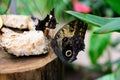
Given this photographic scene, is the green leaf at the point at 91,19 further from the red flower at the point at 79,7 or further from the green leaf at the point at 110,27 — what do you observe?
the red flower at the point at 79,7

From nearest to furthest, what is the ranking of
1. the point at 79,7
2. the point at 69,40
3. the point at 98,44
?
the point at 69,40
the point at 98,44
the point at 79,7

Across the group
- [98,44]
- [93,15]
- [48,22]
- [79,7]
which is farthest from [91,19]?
[79,7]

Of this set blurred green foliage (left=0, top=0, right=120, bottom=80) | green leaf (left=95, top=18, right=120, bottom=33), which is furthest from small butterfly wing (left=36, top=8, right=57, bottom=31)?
green leaf (left=95, top=18, right=120, bottom=33)


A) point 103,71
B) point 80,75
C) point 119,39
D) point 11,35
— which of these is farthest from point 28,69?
point 80,75

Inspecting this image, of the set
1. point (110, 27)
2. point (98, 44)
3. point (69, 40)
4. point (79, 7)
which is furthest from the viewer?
point (79, 7)

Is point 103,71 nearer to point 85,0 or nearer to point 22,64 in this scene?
point 85,0

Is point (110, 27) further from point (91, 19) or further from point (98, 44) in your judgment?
point (98, 44)

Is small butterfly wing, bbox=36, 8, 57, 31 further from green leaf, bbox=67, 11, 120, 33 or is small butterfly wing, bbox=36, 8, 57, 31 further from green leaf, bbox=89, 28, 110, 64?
green leaf, bbox=89, 28, 110, 64

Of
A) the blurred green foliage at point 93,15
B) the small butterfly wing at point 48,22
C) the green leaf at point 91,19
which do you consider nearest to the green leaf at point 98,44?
the blurred green foliage at point 93,15
